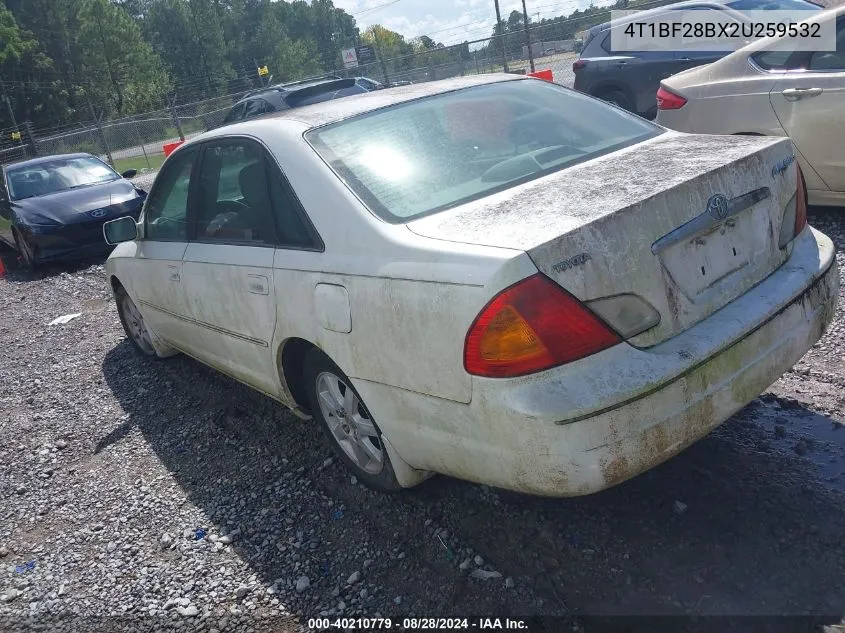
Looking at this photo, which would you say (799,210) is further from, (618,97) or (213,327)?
(618,97)

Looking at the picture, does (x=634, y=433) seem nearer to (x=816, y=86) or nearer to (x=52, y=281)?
(x=816, y=86)

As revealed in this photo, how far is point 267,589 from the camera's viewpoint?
298 centimetres

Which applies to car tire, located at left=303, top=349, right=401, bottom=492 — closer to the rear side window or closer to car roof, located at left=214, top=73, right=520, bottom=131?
car roof, located at left=214, top=73, right=520, bottom=131

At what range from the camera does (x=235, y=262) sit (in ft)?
11.9

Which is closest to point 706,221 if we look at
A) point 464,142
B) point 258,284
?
point 464,142

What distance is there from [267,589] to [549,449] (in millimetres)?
1364

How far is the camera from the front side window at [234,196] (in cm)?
345

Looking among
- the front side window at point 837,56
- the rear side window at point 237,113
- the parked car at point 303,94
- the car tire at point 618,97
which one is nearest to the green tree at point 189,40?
the rear side window at point 237,113

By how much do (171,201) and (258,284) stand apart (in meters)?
1.38

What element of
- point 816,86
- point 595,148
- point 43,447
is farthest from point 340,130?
point 816,86

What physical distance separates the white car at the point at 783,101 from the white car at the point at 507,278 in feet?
8.28

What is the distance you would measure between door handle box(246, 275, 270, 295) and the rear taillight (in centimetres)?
211

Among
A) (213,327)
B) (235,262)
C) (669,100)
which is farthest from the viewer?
(669,100)

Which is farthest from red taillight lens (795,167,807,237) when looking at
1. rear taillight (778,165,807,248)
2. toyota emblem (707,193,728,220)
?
toyota emblem (707,193,728,220)
